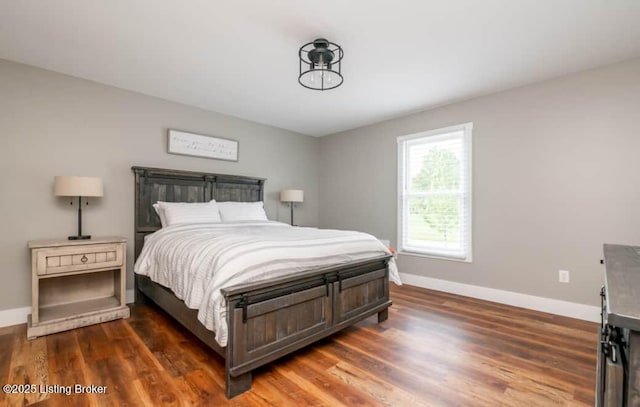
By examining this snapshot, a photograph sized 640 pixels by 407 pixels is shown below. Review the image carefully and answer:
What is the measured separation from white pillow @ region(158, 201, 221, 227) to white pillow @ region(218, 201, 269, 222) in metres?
0.14

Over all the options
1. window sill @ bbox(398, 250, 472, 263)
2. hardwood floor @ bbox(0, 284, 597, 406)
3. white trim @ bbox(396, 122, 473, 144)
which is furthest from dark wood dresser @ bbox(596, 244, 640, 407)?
white trim @ bbox(396, 122, 473, 144)

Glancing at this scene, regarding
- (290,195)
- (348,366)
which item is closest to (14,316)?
(348,366)

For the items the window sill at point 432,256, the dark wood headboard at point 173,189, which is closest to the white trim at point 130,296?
the dark wood headboard at point 173,189

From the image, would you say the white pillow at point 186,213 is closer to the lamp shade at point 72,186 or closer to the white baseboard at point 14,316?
the lamp shade at point 72,186

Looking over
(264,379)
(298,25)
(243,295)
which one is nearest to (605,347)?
(243,295)

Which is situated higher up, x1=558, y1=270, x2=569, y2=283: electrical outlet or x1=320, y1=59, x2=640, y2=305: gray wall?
x1=320, y1=59, x2=640, y2=305: gray wall

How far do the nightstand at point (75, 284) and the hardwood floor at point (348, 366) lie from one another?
0.37 ft

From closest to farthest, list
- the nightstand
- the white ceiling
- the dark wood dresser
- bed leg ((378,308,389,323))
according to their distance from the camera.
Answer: the dark wood dresser < the white ceiling < the nightstand < bed leg ((378,308,389,323))

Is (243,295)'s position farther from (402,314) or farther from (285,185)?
(285,185)

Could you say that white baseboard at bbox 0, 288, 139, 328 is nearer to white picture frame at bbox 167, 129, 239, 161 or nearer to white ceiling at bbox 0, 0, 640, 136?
white picture frame at bbox 167, 129, 239, 161

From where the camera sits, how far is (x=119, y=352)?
2207 mm

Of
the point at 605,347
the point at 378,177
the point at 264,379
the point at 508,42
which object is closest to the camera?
the point at 605,347

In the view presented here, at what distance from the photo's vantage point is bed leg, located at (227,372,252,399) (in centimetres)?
170

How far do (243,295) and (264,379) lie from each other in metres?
0.60
